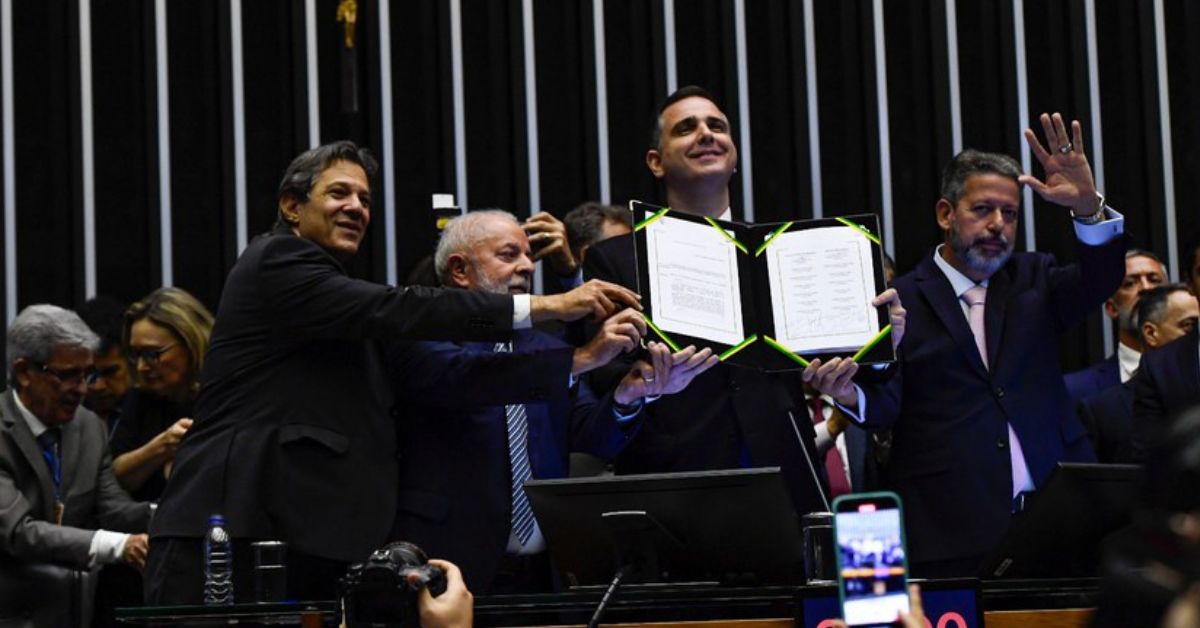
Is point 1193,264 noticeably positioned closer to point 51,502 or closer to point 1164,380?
point 1164,380

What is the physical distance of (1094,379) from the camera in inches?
229

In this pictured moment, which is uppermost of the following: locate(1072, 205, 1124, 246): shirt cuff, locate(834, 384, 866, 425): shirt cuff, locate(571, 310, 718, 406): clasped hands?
locate(1072, 205, 1124, 246): shirt cuff

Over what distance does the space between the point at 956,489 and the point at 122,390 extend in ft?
8.92

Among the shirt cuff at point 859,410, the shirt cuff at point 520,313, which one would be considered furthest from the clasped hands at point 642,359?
the shirt cuff at point 859,410

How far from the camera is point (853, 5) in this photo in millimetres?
6848

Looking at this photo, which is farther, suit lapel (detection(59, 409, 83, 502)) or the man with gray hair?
suit lapel (detection(59, 409, 83, 502))

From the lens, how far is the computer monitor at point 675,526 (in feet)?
10.5

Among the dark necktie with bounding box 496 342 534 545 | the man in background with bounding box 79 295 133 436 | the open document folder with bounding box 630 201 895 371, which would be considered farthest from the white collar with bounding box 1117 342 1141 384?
the man in background with bounding box 79 295 133 436

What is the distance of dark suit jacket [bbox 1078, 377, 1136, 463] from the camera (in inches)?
204

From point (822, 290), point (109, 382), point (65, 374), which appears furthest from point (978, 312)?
point (109, 382)

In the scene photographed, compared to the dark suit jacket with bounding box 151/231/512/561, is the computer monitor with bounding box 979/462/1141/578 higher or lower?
lower

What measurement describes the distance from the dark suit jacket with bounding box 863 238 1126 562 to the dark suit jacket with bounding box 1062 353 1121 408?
4.10 ft

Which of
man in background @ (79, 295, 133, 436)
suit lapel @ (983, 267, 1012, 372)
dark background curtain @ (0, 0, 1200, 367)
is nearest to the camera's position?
suit lapel @ (983, 267, 1012, 372)

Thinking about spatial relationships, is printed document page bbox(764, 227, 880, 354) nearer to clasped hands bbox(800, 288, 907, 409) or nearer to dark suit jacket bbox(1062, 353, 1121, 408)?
clasped hands bbox(800, 288, 907, 409)
